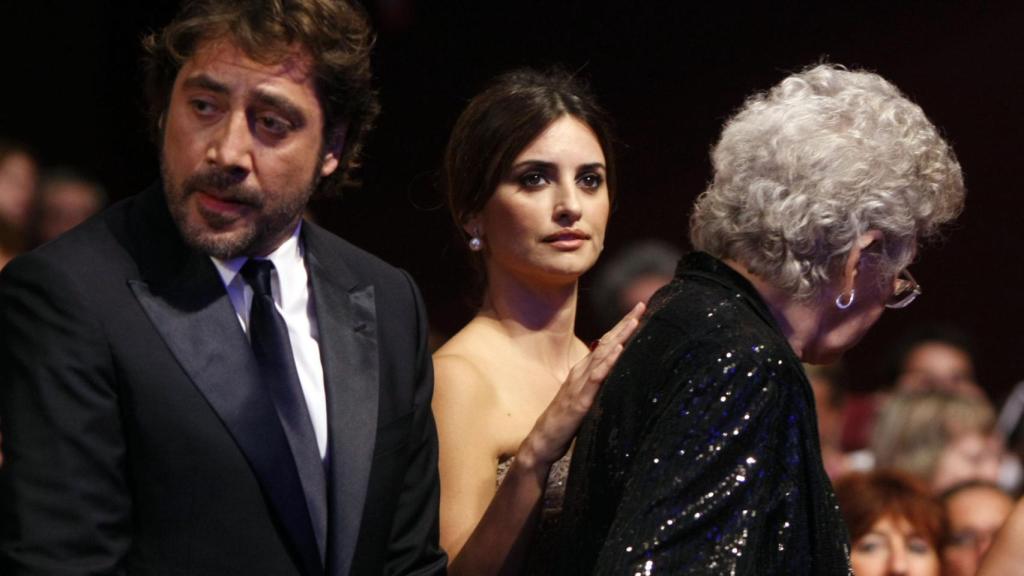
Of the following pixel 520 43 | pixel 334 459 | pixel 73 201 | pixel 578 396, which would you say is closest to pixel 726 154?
pixel 578 396

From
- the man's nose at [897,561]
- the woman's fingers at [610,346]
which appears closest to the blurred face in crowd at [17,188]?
the woman's fingers at [610,346]

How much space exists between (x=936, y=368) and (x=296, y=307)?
303cm

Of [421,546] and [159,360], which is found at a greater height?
[159,360]

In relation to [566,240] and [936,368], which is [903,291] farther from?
[936,368]

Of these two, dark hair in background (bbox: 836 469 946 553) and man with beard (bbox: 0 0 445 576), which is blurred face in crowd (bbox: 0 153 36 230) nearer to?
man with beard (bbox: 0 0 445 576)

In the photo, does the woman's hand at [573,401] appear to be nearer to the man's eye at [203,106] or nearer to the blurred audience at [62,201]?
the man's eye at [203,106]

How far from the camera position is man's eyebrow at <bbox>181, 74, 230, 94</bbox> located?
1927 millimetres

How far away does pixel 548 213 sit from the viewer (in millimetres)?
2605

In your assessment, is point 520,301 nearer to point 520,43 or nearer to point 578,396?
point 578,396

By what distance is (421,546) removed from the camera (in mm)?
2070

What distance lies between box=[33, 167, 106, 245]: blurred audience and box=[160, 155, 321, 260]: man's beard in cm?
184

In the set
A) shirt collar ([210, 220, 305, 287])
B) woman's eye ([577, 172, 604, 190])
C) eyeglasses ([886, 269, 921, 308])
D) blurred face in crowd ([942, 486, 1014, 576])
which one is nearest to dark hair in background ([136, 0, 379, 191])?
shirt collar ([210, 220, 305, 287])

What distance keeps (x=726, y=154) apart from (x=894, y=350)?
2.92 metres

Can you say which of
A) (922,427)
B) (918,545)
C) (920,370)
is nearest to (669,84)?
(920,370)
